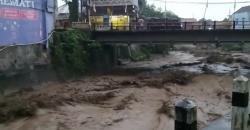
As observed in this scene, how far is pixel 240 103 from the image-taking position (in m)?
7.84

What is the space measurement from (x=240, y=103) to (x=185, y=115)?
9.19 feet

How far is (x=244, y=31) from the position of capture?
3328 centimetres

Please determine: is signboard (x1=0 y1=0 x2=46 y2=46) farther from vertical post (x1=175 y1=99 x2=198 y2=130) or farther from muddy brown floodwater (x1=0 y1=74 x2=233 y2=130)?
vertical post (x1=175 y1=99 x2=198 y2=130)

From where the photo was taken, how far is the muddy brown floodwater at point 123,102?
17.5 m

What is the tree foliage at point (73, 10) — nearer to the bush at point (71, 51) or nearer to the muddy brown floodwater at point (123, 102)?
the bush at point (71, 51)

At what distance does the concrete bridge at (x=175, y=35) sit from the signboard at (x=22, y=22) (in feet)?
29.1

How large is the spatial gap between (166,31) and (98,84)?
865 cm

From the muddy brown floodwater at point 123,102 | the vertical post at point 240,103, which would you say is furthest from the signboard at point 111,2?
the vertical post at point 240,103

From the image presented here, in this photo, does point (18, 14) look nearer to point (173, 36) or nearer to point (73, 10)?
point (173, 36)

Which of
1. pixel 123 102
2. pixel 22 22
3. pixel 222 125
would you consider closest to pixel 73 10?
pixel 22 22

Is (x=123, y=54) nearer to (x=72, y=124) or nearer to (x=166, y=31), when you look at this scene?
(x=166, y=31)

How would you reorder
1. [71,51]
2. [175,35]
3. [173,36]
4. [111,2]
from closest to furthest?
1. [71,51]
2. [175,35]
3. [173,36]
4. [111,2]

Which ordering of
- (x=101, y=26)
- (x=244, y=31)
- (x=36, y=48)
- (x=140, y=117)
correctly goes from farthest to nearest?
(x=101, y=26) → (x=244, y=31) → (x=36, y=48) → (x=140, y=117)

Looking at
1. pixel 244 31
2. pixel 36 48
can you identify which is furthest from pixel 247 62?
pixel 36 48
